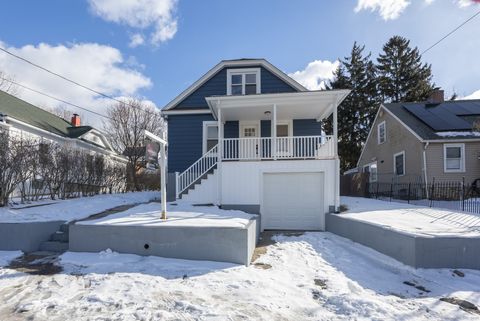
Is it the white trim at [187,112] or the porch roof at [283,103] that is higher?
the white trim at [187,112]

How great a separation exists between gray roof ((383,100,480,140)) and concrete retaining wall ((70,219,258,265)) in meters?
13.5

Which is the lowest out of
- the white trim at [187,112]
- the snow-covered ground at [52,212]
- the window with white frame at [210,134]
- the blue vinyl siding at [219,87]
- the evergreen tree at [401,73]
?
the snow-covered ground at [52,212]

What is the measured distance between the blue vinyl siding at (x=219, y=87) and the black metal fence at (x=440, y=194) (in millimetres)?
7501

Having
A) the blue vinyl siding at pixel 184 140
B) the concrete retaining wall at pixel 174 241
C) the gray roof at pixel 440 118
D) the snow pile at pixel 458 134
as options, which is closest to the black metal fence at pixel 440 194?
the snow pile at pixel 458 134

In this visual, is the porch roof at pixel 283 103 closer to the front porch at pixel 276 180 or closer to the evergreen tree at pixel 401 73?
the front porch at pixel 276 180

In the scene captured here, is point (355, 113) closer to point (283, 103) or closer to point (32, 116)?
point (283, 103)

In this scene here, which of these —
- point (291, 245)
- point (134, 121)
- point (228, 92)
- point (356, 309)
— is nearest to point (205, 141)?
point (228, 92)

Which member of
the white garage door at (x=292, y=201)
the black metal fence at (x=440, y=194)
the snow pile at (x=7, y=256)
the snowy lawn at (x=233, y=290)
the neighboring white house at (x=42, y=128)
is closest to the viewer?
the snowy lawn at (x=233, y=290)

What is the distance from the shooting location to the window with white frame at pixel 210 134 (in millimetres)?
13477

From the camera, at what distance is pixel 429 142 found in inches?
600

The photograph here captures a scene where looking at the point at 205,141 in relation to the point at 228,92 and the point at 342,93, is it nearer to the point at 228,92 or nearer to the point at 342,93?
the point at 228,92

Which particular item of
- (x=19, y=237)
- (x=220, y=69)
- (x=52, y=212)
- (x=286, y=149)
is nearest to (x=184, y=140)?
(x=220, y=69)

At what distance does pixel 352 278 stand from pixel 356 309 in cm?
151

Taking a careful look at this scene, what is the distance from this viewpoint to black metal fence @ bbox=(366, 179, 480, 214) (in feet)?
38.8
